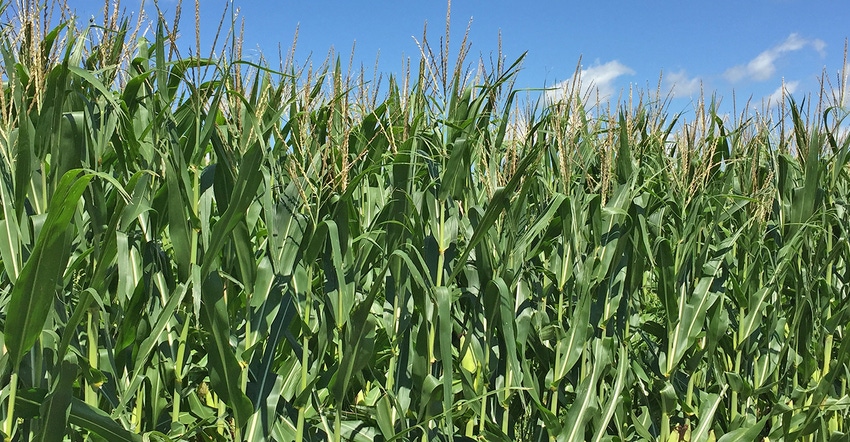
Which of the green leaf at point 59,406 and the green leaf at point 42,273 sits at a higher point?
the green leaf at point 42,273

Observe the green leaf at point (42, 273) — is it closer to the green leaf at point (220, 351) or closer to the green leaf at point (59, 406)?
the green leaf at point (59, 406)

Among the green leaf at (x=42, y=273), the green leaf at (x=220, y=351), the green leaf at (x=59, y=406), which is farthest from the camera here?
the green leaf at (x=220, y=351)

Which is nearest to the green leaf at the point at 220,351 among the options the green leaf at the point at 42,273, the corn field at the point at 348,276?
the corn field at the point at 348,276

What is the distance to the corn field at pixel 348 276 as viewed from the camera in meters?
1.68

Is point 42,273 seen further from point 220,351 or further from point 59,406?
point 220,351

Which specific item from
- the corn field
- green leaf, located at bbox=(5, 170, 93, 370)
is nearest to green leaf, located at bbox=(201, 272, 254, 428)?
the corn field

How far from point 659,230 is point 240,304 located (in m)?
1.64

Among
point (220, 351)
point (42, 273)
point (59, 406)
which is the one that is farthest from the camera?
point (220, 351)

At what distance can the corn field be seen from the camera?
66.3 inches

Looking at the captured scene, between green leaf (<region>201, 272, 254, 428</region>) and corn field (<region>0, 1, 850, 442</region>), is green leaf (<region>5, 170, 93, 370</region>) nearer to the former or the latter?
corn field (<region>0, 1, 850, 442</region>)

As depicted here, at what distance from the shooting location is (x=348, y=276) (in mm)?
2002

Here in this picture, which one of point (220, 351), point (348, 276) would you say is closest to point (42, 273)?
point (220, 351)

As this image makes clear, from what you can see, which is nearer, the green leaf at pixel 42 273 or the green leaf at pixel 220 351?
the green leaf at pixel 42 273

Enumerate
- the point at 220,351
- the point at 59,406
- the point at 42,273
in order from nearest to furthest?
the point at 42,273
the point at 59,406
the point at 220,351
